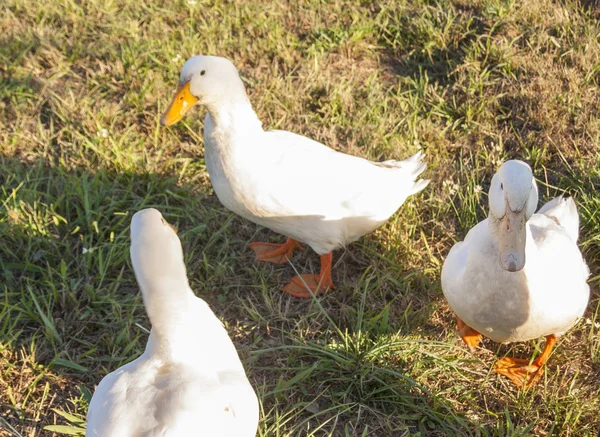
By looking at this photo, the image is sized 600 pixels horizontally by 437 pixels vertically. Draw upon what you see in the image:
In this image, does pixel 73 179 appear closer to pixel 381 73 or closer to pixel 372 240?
pixel 372 240

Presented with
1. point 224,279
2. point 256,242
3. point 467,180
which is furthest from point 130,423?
point 467,180

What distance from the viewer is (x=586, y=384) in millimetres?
2957

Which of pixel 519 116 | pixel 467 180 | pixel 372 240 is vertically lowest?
pixel 372 240

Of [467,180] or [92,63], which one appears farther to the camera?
[92,63]

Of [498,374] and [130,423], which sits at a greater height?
[130,423]

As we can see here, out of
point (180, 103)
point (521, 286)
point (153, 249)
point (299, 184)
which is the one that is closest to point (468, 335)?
point (521, 286)

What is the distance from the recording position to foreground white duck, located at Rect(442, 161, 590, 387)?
2.42 metres

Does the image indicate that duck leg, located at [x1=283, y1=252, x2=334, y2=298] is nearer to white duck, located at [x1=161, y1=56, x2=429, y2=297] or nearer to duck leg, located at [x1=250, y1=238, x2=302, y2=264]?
white duck, located at [x1=161, y1=56, x2=429, y2=297]

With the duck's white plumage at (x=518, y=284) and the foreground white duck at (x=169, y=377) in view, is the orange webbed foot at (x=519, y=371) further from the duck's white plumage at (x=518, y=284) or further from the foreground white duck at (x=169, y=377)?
the foreground white duck at (x=169, y=377)

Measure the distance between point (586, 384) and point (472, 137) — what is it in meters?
1.81

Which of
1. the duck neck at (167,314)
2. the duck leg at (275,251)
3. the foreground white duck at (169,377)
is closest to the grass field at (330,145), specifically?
the duck leg at (275,251)

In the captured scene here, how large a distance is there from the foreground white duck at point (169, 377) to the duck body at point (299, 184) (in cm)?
82

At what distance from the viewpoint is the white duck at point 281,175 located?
119 inches

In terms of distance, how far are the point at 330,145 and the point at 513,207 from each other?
74.0 inches
